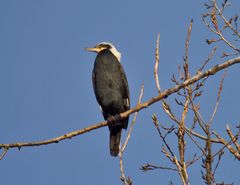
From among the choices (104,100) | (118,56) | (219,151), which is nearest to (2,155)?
(219,151)

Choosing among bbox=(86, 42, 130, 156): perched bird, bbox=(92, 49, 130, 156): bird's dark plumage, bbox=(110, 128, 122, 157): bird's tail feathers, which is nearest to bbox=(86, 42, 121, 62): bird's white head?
bbox=(86, 42, 130, 156): perched bird

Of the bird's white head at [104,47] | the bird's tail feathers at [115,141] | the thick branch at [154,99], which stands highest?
the bird's white head at [104,47]

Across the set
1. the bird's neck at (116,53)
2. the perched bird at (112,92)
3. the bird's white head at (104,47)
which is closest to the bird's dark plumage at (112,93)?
the perched bird at (112,92)

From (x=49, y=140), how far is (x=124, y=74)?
9.36ft

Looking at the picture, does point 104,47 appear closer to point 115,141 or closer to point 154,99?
point 115,141

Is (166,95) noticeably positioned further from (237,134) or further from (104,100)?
(104,100)

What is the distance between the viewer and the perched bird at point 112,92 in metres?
6.84

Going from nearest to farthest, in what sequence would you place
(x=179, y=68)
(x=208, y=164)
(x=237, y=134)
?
1. (x=208, y=164)
2. (x=237, y=134)
3. (x=179, y=68)

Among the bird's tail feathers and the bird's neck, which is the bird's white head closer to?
the bird's neck

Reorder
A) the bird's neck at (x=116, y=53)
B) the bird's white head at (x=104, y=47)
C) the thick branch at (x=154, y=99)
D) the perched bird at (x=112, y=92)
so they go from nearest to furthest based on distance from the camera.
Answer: the thick branch at (x=154, y=99) < the perched bird at (x=112, y=92) < the bird's neck at (x=116, y=53) < the bird's white head at (x=104, y=47)

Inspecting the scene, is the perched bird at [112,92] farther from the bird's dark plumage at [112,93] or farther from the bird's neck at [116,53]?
the bird's neck at [116,53]

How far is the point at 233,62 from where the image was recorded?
4.12m

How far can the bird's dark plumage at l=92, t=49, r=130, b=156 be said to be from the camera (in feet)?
22.4

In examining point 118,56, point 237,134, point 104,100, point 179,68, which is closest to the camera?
point 237,134
